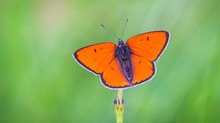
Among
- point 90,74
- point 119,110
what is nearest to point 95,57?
point 119,110

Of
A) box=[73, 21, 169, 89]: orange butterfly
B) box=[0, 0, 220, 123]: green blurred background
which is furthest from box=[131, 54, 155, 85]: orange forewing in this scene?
box=[0, 0, 220, 123]: green blurred background

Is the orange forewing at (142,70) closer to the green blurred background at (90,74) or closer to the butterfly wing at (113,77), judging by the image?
the butterfly wing at (113,77)

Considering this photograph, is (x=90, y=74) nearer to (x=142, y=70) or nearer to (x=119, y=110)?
(x=142, y=70)

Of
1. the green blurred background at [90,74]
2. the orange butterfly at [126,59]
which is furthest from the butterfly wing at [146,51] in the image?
the green blurred background at [90,74]

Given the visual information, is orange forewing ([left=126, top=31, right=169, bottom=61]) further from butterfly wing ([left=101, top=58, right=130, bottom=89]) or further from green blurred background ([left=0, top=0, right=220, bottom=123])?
green blurred background ([left=0, top=0, right=220, bottom=123])

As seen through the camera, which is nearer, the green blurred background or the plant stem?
the plant stem

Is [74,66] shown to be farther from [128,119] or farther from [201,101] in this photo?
[201,101]

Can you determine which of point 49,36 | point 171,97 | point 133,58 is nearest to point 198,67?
point 171,97
